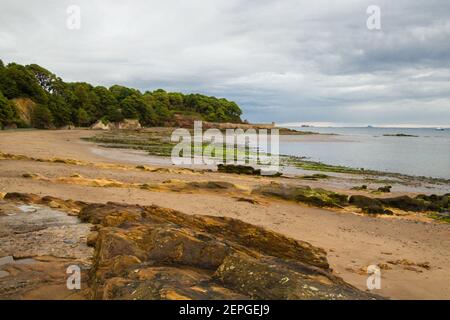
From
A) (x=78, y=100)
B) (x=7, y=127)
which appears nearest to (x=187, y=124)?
(x=78, y=100)

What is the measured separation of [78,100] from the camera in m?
99.0

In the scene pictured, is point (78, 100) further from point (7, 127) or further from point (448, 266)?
point (448, 266)

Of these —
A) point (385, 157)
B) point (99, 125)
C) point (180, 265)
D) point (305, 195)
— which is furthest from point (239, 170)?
point (99, 125)

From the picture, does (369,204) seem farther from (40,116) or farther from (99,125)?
(99,125)

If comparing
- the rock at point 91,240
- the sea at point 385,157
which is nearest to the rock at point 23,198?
the rock at point 91,240

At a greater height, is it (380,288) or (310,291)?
(310,291)

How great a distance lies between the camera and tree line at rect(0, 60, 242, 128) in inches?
3100

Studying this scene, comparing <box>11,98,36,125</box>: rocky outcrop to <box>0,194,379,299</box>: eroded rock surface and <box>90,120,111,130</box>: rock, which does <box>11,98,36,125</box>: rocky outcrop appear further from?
<box>0,194,379,299</box>: eroded rock surface

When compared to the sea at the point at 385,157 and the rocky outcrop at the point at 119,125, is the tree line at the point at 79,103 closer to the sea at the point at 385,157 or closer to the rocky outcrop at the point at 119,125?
the rocky outcrop at the point at 119,125

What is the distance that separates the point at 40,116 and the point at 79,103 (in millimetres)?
21827

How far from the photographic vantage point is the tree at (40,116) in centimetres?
7881

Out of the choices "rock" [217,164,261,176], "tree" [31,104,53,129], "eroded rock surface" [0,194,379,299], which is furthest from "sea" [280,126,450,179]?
"tree" [31,104,53,129]

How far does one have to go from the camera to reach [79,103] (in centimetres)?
10006

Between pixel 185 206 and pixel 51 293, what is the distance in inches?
370
